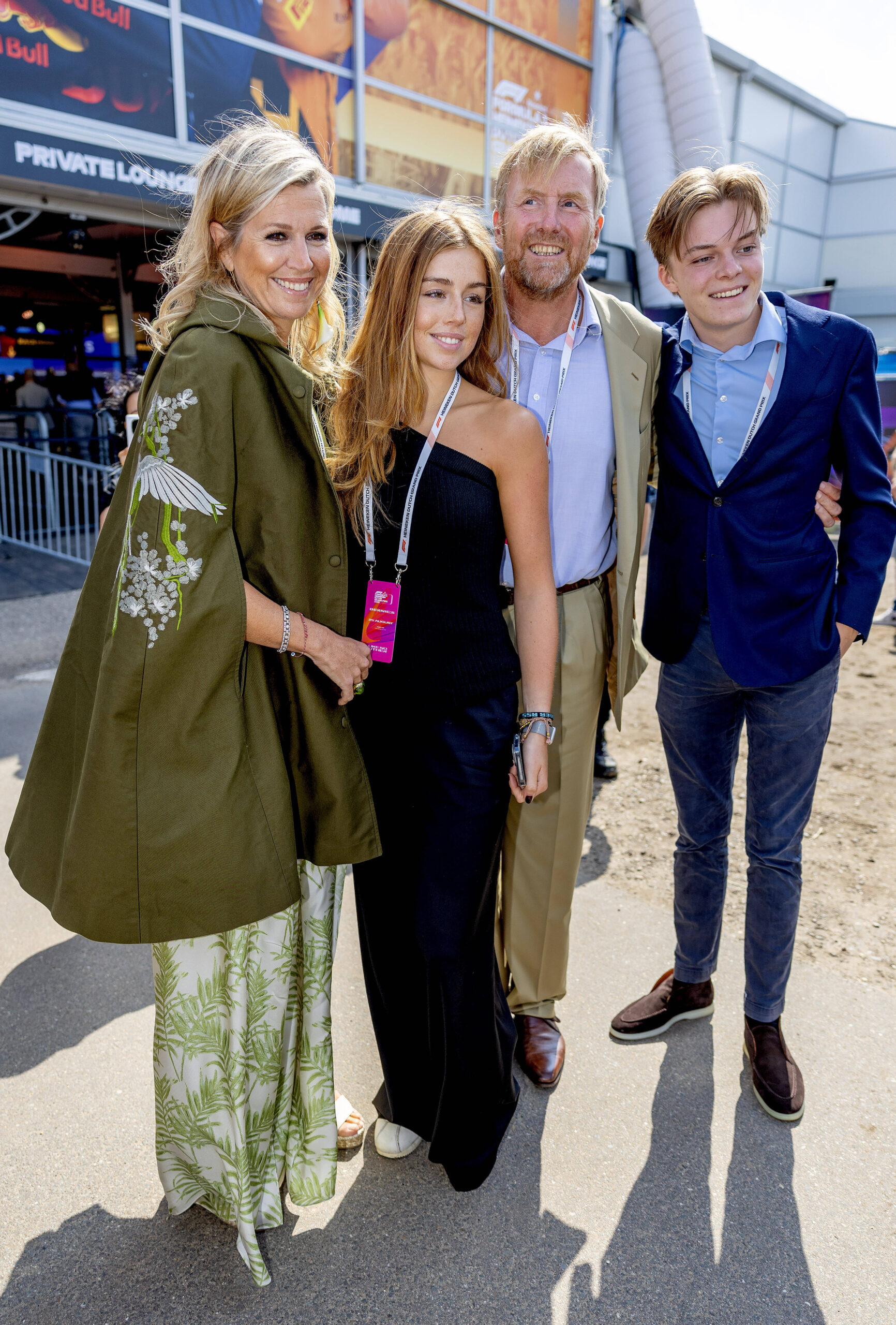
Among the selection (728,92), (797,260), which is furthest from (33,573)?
(797,260)

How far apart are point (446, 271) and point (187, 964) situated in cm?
163

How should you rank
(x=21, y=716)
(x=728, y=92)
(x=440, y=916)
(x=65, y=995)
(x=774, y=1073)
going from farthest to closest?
(x=728, y=92), (x=21, y=716), (x=65, y=995), (x=774, y=1073), (x=440, y=916)

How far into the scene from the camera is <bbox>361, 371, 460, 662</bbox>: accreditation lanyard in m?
1.99

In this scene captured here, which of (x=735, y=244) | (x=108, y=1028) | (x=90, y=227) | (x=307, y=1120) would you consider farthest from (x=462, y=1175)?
(x=90, y=227)

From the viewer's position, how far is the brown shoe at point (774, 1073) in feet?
7.97

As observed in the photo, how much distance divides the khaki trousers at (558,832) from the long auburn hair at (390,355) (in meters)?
0.76

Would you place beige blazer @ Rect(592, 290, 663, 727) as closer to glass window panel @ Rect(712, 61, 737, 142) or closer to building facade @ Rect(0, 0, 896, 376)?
building facade @ Rect(0, 0, 896, 376)

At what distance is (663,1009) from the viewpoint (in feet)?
9.20

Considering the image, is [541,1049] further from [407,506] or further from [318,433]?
[318,433]

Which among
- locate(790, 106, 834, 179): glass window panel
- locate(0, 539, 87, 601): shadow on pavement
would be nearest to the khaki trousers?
locate(0, 539, 87, 601): shadow on pavement

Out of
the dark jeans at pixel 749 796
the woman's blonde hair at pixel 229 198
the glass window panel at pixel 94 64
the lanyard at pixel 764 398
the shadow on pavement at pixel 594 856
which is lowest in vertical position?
the shadow on pavement at pixel 594 856

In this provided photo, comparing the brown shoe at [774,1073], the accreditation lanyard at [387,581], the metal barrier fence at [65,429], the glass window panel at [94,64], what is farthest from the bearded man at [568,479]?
the metal barrier fence at [65,429]

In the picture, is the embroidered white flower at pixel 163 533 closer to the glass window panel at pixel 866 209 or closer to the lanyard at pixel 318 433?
the lanyard at pixel 318 433

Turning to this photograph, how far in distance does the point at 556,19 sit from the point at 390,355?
44.4 feet
